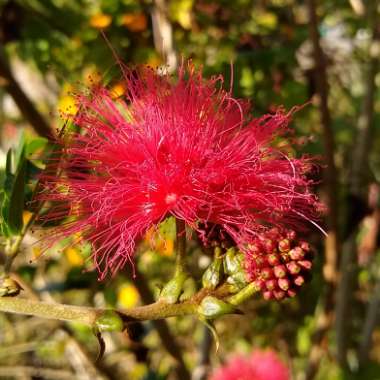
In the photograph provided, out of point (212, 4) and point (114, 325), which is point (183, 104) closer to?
point (114, 325)

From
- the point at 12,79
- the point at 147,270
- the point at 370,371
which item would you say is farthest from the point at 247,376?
the point at 12,79

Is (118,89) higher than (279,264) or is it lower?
higher

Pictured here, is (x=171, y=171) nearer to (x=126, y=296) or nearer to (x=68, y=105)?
(x=68, y=105)

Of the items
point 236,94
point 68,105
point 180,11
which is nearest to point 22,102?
point 68,105

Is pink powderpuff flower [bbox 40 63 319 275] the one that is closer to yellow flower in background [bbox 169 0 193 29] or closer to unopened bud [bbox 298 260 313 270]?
unopened bud [bbox 298 260 313 270]

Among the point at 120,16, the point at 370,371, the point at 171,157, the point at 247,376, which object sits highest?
the point at 120,16

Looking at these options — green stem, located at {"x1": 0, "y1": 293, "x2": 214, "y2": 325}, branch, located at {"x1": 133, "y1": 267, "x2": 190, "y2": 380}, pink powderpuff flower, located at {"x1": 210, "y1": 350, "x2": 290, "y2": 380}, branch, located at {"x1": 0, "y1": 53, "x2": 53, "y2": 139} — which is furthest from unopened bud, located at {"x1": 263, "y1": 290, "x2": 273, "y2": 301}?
pink powderpuff flower, located at {"x1": 210, "y1": 350, "x2": 290, "y2": 380}
